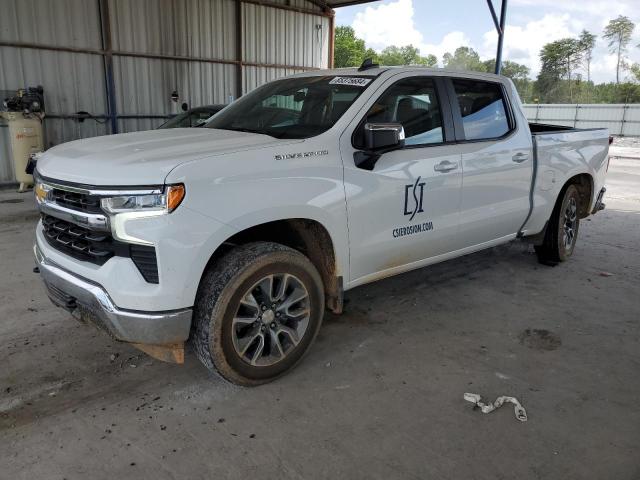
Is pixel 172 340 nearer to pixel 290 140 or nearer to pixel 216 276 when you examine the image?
pixel 216 276

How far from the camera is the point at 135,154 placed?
2.84 meters

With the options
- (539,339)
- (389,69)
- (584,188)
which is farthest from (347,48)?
(539,339)

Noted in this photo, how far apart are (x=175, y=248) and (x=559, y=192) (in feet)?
13.9

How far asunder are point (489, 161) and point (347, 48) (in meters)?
79.1

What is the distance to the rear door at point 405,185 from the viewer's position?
3.41 metres

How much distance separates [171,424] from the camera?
2844 millimetres

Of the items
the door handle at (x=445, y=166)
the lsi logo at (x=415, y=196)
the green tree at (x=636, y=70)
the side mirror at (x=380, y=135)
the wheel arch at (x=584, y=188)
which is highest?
the green tree at (x=636, y=70)

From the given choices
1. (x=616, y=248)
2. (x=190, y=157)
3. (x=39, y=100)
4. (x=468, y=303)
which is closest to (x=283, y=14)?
(x=39, y=100)

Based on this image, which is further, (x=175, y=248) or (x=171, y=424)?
(x=171, y=424)

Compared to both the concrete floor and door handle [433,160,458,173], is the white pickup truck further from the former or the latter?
the concrete floor

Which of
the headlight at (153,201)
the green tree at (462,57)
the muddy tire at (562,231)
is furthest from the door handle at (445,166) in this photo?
the green tree at (462,57)

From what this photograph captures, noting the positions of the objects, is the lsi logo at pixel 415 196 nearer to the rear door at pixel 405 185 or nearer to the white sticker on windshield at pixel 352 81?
the rear door at pixel 405 185

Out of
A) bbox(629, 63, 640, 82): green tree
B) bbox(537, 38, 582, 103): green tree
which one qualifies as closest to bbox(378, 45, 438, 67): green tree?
bbox(537, 38, 582, 103): green tree

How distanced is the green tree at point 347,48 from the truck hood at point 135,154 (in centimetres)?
A: 7425
